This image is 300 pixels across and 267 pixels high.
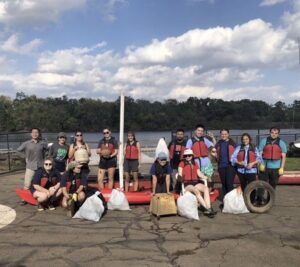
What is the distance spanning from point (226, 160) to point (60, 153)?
12.1ft

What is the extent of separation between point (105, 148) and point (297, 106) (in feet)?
170

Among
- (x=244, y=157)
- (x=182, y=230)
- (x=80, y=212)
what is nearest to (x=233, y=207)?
(x=244, y=157)

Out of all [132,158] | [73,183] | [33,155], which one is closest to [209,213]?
[73,183]

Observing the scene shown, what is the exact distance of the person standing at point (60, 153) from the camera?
10.0 metres

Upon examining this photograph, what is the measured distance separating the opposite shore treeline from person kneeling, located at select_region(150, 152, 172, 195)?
19.6 m

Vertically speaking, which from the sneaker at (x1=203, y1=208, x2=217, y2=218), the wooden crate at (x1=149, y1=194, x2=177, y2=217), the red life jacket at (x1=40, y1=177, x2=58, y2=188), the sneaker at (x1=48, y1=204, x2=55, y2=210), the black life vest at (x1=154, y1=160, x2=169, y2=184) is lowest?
the sneaker at (x1=48, y1=204, x2=55, y2=210)

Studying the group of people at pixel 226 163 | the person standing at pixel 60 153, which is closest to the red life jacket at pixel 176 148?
the group of people at pixel 226 163

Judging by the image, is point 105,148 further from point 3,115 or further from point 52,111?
point 3,115

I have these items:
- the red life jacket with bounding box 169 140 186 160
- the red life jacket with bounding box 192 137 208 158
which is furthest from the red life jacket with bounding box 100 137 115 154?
the red life jacket with bounding box 192 137 208 158

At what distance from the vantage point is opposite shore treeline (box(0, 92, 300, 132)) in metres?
35.1

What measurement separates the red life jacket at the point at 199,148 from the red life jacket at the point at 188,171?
0.53 meters

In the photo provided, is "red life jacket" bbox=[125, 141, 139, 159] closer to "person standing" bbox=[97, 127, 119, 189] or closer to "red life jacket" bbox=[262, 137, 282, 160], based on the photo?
"person standing" bbox=[97, 127, 119, 189]

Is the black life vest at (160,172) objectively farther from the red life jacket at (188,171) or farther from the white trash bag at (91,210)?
the white trash bag at (91,210)

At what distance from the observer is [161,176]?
9109 millimetres
